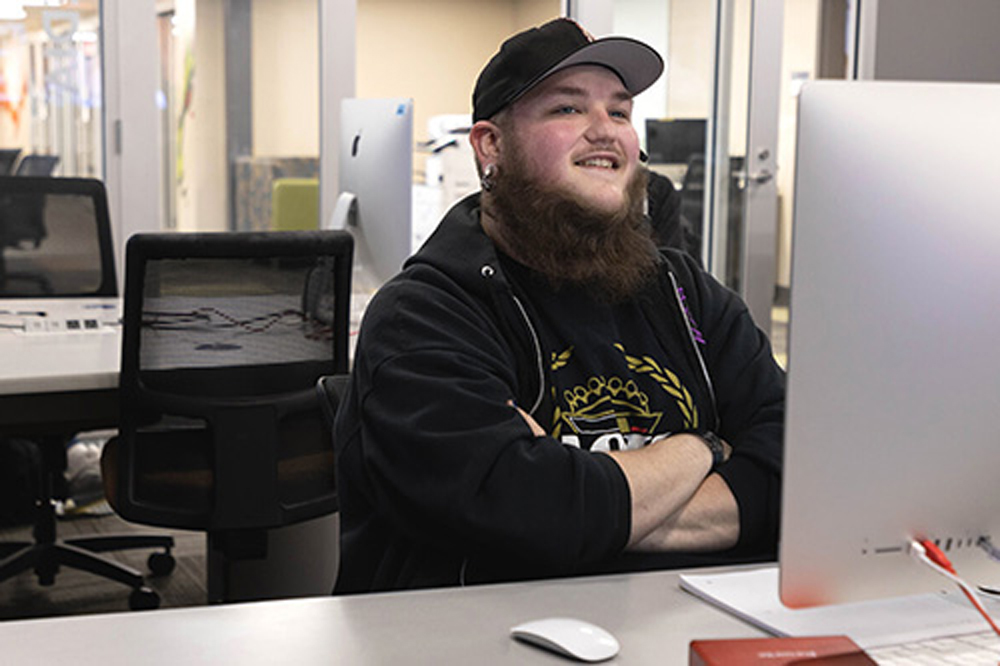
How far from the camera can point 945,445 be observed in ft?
3.35

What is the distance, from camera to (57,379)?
245 centimetres

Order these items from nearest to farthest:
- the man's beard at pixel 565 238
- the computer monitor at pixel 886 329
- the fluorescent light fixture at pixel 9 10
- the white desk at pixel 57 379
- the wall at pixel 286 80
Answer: the computer monitor at pixel 886 329 → the man's beard at pixel 565 238 → the white desk at pixel 57 379 → the fluorescent light fixture at pixel 9 10 → the wall at pixel 286 80

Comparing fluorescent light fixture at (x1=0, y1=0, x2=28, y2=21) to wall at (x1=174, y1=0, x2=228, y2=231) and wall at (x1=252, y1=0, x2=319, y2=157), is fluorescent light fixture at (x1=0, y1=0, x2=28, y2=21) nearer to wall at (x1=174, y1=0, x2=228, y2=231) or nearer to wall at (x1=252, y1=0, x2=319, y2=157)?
wall at (x1=174, y1=0, x2=228, y2=231)

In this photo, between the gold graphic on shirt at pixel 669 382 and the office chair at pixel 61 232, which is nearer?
the gold graphic on shirt at pixel 669 382

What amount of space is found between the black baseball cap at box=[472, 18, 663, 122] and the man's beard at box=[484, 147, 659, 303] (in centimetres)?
9

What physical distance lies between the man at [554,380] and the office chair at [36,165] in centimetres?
345

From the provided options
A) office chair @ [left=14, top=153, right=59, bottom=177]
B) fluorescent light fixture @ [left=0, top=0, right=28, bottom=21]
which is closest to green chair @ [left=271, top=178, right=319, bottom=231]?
office chair @ [left=14, top=153, right=59, bottom=177]

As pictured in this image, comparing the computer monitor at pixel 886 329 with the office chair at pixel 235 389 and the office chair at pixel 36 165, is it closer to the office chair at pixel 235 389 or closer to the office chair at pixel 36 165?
the office chair at pixel 235 389

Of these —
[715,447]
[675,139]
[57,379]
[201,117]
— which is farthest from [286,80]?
[715,447]

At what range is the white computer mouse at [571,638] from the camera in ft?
3.60

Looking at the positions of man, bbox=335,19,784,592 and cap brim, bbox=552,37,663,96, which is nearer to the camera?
man, bbox=335,19,784,592

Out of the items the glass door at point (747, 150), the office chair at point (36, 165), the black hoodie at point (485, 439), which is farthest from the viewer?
the glass door at point (747, 150)

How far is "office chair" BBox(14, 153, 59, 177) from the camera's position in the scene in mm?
4727

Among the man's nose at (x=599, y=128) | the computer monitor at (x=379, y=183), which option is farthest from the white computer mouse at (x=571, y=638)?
the computer monitor at (x=379, y=183)
